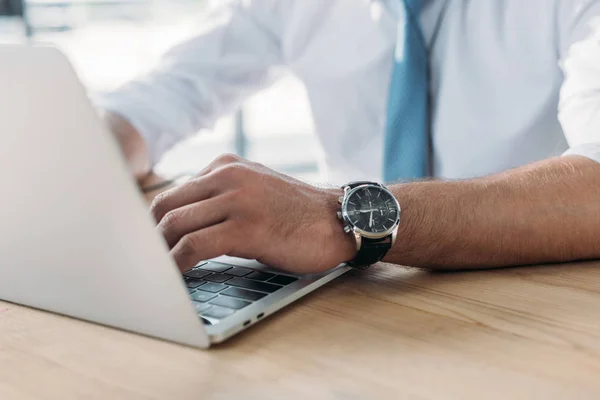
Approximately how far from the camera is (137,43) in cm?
398

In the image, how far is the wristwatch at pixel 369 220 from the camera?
2.22 ft

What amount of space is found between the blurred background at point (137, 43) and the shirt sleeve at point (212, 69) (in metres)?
1.34

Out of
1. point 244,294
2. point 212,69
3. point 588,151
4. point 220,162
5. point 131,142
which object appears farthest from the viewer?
point 212,69

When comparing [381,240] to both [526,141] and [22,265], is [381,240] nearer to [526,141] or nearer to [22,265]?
[22,265]

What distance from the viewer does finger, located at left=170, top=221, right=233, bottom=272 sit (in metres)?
0.63

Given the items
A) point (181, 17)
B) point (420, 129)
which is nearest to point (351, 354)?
point (420, 129)

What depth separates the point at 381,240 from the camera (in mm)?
684

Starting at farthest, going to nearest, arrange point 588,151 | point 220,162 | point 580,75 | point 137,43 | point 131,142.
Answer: point 137,43 < point 131,142 < point 580,75 < point 588,151 < point 220,162

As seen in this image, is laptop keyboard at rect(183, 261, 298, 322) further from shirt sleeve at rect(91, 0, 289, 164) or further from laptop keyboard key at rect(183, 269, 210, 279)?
shirt sleeve at rect(91, 0, 289, 164)

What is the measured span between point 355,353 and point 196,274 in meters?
0.21

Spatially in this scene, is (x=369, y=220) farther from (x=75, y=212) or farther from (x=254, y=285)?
(x=75, y=212)

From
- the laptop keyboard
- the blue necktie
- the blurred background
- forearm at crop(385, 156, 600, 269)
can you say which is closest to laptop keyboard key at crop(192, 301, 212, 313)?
the laptop keyboard

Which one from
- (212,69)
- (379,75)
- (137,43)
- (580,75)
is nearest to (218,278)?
(580,75)

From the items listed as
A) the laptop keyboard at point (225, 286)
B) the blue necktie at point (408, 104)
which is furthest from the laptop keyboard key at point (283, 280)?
the blue necktie at point (408, 104)
